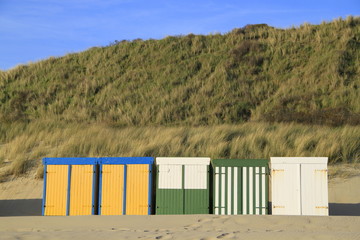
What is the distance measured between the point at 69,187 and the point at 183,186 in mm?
2844

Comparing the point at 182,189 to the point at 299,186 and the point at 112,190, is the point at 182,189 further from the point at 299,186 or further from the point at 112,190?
the point at 299,186

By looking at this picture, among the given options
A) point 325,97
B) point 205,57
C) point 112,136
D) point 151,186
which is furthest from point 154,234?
point 205,57

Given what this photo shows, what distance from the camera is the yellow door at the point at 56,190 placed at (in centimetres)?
1239

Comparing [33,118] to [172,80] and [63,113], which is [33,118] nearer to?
[63,113]

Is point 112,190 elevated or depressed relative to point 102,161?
depressed

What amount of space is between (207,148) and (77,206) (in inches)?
267

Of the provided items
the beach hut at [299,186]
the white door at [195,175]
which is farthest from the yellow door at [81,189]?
the beach hut at [299,186]

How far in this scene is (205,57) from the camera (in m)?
34.2

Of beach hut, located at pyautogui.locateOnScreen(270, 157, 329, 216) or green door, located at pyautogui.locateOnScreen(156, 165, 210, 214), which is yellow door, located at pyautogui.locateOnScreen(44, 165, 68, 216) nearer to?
green door, located at pyautogui.locateOnScreen(156, 165, 210, 214)

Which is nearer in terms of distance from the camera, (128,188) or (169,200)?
(169,200)

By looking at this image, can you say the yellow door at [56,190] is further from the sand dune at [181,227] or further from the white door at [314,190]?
the white door at [314,190]

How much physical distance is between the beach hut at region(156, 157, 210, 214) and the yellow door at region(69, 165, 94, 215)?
5.60 ft

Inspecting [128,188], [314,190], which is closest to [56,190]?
[128,188]

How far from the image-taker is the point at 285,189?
468 inches
